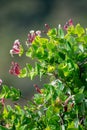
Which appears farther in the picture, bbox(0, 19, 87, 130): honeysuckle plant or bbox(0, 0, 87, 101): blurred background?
bbox(0, 0, 87, 101): blurred background

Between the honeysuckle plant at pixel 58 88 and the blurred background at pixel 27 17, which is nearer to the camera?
the honeysuckle plant at pixel 58 88

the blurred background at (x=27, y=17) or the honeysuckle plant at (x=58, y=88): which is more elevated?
the blurred background at (x=27, y=17)

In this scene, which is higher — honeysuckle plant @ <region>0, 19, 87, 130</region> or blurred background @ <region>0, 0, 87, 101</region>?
blurred background @ <region>0, 0, 87, 101</region>

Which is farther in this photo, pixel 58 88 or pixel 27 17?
pixel 27 17

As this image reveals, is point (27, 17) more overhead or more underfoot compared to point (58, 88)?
more overhead

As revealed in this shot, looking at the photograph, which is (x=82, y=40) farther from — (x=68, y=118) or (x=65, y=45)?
(x=68, y=118)
